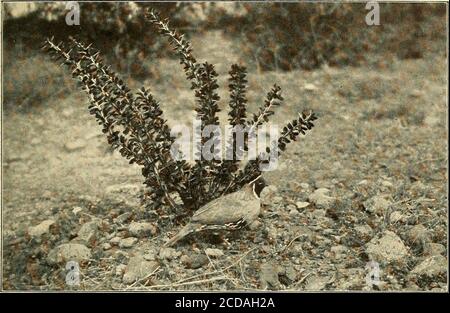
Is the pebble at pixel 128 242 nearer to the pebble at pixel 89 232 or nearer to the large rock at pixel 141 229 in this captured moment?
the large rock at pixel 141 229

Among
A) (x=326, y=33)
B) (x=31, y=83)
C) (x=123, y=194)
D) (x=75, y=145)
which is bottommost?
(x=123, y=194)

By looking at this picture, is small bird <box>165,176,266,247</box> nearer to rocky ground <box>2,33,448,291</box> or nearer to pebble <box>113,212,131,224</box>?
rocky ground <box>2,33,448,291</box>

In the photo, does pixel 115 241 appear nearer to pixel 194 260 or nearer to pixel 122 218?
pixel 122 218

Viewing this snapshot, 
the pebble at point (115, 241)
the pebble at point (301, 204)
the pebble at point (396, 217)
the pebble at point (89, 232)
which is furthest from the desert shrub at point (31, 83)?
the pebble at point (396, 217)

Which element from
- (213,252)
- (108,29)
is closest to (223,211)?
(213,252)

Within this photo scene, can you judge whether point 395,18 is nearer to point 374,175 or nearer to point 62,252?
point 374,175

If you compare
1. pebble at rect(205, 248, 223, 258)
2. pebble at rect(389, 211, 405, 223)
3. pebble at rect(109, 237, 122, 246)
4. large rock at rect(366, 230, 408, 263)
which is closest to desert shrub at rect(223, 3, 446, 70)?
pebble at rect(389, 211, 405, 223)
